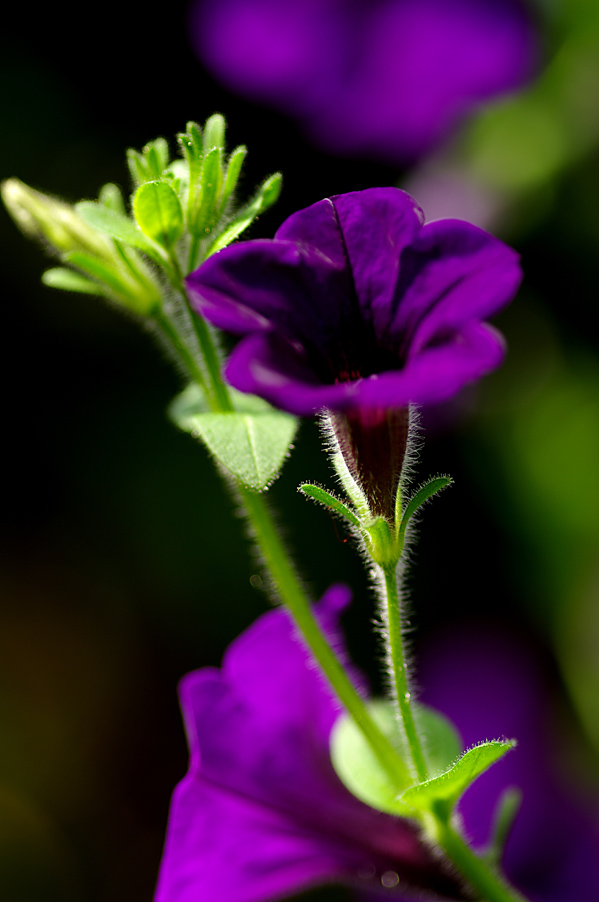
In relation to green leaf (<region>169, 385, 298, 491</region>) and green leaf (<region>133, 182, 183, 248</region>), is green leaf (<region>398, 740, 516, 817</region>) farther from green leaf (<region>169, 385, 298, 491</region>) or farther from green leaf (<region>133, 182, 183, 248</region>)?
green leaf (<region>133, 182, 183, 248</region>)

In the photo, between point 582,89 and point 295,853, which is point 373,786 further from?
point 582,89

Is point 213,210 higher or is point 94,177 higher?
point 94,177

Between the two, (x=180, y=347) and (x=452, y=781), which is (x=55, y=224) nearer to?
(x=180, y=347)

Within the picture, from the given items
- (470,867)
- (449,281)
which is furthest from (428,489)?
(470,867)

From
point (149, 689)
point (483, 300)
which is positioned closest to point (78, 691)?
point (149, 689)

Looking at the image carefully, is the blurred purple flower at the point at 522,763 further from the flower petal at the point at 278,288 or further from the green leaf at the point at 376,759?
the flower petal at the point at 278,288

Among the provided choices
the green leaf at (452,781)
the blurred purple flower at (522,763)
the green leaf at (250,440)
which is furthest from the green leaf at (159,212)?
the blurred purple flower at (522,763)

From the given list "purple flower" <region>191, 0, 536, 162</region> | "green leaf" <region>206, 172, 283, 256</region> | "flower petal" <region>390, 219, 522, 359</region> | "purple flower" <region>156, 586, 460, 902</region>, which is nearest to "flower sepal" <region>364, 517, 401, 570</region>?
"flower petal" <region>390, 219, 522, 359</region>
